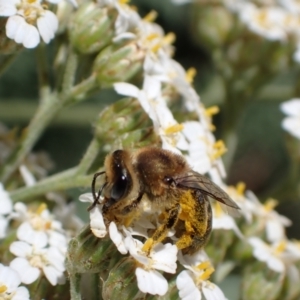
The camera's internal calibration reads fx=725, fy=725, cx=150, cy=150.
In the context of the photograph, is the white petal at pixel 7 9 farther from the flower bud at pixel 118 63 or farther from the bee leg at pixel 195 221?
the bee leg at pixel 195 221

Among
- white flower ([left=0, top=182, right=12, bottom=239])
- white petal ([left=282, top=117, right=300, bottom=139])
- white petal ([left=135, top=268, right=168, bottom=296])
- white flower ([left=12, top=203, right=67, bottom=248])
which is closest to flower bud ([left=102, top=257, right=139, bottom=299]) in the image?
white petal ([left=135, top=268, right=168, bottom=296])

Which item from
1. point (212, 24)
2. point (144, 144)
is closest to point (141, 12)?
point (212, 24)

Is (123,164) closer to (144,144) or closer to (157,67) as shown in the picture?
(144,144)

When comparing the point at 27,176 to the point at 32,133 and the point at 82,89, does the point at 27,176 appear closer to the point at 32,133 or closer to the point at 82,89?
the point at 32,133

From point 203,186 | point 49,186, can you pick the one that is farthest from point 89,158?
point 203,186

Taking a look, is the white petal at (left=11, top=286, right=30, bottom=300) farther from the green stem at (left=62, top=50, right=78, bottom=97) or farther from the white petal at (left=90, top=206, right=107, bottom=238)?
the green stem at (left=62, top=50, right=78, bottom=97)

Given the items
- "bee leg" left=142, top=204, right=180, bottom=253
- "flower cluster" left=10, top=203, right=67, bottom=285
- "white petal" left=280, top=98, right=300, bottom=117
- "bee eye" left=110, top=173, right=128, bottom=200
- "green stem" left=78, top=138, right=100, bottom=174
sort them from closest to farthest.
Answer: "bee eye" left=110, top=173, right=128, bottom=200 < "bee leg" left=142, top=204, right=180, bottom=253 < "flower cluster" left=10, top=203, right=67, bottom=285 < "green stem" left=78, top=138, right=100, bottom=174 < "white petal" left=280, top=98, right=300, bottom=117
